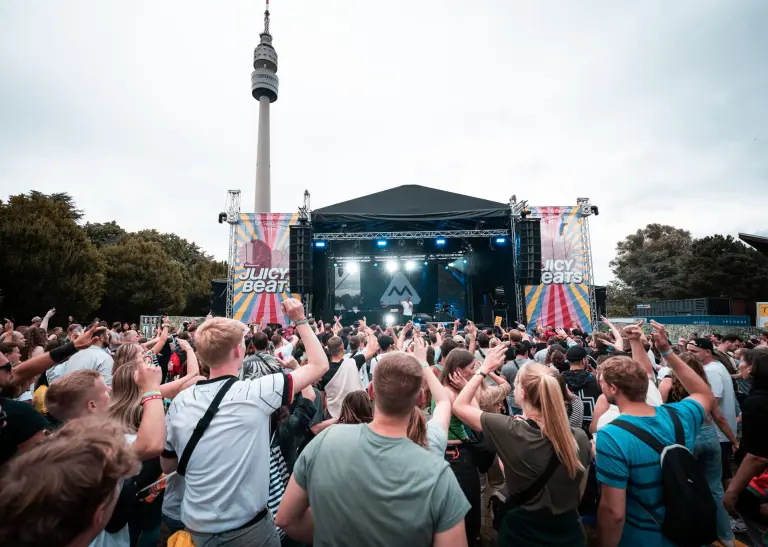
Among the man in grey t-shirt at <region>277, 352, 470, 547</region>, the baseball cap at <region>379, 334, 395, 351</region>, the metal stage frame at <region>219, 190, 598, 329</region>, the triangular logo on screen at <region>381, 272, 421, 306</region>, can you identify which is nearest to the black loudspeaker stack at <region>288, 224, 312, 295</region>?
the metal stage frame at <region>219, 190, 598, 329</region>

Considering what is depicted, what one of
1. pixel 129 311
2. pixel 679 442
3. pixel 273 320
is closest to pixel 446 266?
pixel 273 320

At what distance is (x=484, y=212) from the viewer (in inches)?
489

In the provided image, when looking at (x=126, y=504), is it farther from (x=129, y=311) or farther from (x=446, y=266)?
(x=129, y=311)

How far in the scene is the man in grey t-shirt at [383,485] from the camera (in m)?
1.23

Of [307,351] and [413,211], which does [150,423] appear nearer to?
[307,351]

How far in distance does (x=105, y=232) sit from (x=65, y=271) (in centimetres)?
2180

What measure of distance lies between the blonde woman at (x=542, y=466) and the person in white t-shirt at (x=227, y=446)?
40.1 inches

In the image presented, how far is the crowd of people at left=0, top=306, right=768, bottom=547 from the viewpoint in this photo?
918 millimetres

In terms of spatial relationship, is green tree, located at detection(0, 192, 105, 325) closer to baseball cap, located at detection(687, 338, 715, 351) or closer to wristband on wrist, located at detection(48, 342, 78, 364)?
wristband on wrist, located at detection(48, 342, 78, 364)

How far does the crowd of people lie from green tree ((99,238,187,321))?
1183 inches

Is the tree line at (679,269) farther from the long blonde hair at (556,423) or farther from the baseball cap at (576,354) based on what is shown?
the long blonde hair at (556,423)

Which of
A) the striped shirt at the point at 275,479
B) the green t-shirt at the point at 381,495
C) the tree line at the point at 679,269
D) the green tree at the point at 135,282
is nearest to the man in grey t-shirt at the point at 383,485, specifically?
the green t-shirt at the point at 381,495

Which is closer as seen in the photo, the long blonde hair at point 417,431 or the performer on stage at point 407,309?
the long blonde hair at point 417,431

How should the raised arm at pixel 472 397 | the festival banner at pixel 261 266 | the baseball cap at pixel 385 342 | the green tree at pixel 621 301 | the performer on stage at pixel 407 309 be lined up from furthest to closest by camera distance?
the green tree at pixel 621 301
the performer on stage at pixel 407 309
the festival banner at pixel 261 266
the baseball cap at pixel 385 342
the raised arm at pixel 472 397
